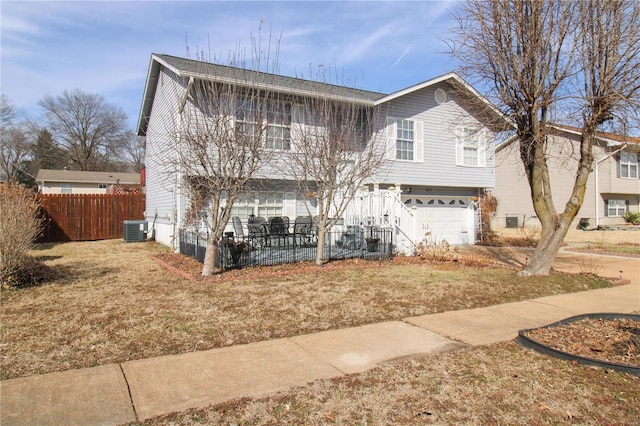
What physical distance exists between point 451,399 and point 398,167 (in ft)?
46.5

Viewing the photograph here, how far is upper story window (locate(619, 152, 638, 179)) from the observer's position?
29766 millimetres

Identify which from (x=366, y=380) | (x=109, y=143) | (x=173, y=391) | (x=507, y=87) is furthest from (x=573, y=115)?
(x=109, y=143)

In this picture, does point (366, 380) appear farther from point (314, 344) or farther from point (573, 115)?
point (573, 115)

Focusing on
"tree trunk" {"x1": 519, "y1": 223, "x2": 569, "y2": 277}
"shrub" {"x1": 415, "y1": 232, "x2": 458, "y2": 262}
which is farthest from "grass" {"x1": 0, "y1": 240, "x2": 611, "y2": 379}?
"shrub" {"x1": 415, "y1": 232, "x2": 458, "y2": 262}

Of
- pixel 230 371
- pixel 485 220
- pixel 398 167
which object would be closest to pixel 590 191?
pixel 485 220

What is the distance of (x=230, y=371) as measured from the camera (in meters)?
4.37

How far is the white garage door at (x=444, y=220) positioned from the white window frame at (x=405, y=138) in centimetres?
194

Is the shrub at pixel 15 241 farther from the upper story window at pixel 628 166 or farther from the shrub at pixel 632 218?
the shrub at pixel 632 218

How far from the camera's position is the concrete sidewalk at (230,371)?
11.6 feet

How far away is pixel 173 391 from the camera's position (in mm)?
3881

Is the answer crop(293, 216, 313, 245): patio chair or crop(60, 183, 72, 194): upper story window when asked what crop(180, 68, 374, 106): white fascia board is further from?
crop(60, 183, 72, 194): upper story window

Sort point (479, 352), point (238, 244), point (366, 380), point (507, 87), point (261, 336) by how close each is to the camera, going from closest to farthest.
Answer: point (366, 380)
point (479, 352)
point (261, 336)
point (507, 87)
point (238, 244)

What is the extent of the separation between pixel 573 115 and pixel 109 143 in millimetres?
55764

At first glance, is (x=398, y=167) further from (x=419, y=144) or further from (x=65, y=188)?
(x=65, y=188)
